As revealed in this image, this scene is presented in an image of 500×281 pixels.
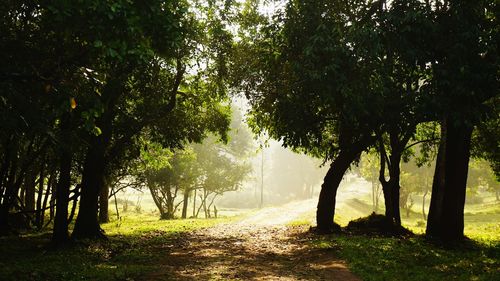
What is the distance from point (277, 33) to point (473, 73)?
7.85 m

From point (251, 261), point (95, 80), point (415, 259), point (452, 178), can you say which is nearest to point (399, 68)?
point (452, 178)

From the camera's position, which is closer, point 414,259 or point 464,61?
point 464,61

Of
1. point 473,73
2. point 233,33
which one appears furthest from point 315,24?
point 233,33

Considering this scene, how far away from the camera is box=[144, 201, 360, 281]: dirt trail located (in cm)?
1303

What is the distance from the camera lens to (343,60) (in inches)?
575

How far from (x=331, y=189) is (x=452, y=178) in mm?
8157

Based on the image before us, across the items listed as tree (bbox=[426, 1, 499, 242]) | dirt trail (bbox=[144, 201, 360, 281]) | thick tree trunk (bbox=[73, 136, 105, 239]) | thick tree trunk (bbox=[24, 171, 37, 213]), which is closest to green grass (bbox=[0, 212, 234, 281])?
dirt trail (bbox=[144, 201, 360, 281])

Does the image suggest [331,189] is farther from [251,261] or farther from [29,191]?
[29,191]

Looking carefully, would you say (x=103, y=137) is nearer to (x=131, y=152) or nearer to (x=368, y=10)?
(x=131, y=152)

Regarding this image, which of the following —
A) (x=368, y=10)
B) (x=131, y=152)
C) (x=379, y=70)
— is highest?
(x=368, y=10)

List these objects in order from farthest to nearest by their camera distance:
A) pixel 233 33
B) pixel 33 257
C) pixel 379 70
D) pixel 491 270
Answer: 1. pixel 233 33
2. pixel 33 257
3. pixel 379 70
4. pixel 491 270

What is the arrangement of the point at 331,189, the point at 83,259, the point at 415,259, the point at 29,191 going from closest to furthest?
the point at 415,259 < the point at 83,259 < the point at 331,189 < the point at 29,191

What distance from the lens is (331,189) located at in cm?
2442

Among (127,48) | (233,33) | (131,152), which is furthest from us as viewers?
(131,152)
